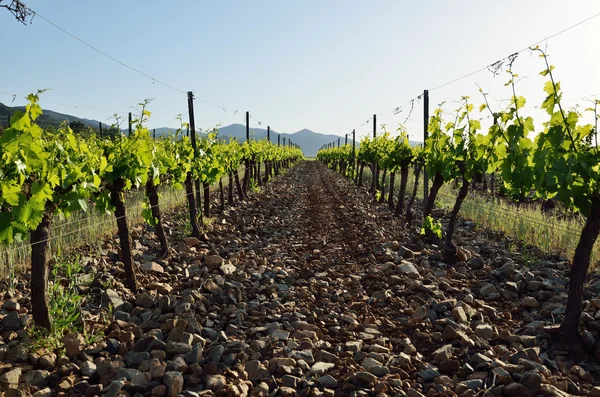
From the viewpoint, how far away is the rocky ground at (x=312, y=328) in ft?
11.9

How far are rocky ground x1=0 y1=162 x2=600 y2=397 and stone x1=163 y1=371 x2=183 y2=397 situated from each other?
16 mm

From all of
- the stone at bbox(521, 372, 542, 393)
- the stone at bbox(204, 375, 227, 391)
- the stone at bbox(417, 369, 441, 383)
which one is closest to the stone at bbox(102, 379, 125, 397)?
the stone at bbox(204, 375, 227, 391)

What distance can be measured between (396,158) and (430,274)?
21.8ft

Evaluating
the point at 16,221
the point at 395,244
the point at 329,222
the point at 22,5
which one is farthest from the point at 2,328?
the point at 329,222

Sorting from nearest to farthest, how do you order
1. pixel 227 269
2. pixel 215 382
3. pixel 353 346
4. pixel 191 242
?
pixel 215 382, pixel 353 346, pixel 227 269, pixel 191 242

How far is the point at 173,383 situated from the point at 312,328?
68.7 inches

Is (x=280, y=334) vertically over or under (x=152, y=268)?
under

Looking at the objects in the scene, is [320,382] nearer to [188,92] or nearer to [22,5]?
[22,5]

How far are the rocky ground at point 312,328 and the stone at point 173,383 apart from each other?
0.05 ft

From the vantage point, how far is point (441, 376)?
12.2 ft

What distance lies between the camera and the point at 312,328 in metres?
4.78

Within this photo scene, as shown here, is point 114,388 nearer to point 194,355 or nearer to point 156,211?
point 194,355

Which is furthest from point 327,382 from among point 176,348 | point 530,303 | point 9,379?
point 530,303

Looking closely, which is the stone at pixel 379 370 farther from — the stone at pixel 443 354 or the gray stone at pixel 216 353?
the gray stone at pixel 216 353
